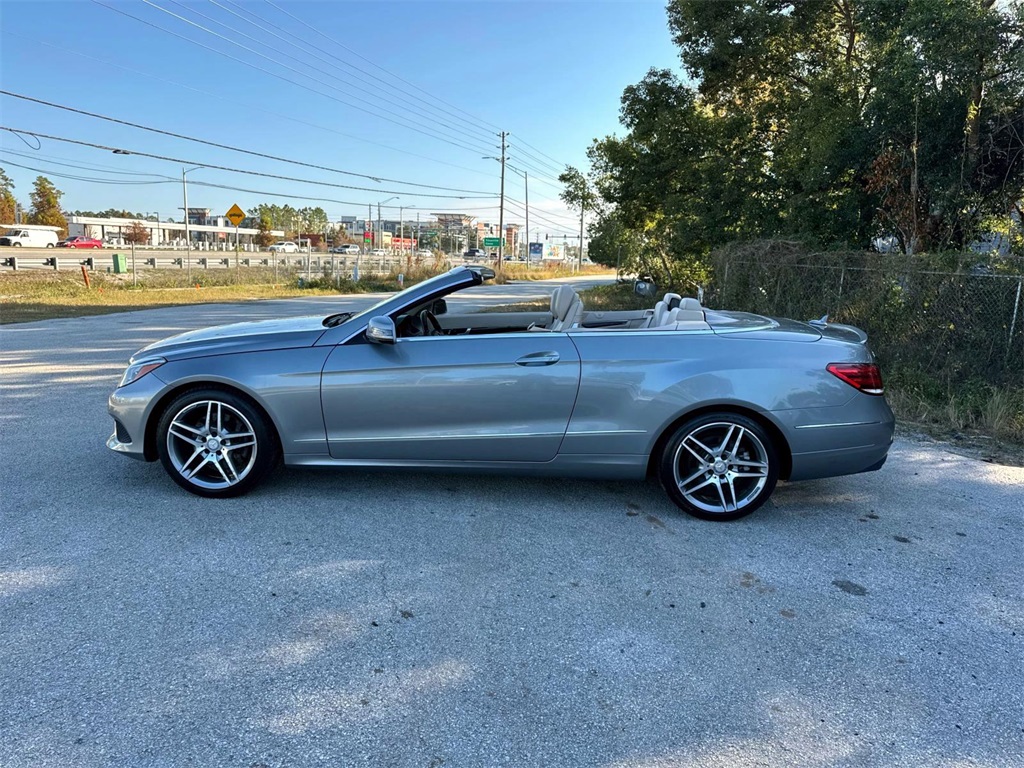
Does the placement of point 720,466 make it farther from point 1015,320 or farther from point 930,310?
point 930,310

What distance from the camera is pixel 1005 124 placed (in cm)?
964

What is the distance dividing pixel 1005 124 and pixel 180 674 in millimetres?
11818

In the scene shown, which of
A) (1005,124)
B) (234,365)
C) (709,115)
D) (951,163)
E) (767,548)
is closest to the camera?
(767,548)

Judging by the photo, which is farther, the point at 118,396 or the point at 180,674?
the point at 118,396

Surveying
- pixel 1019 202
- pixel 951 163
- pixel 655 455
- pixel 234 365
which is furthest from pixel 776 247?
pixel 234 365

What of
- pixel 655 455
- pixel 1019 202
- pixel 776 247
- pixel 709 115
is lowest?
pixel 655 455

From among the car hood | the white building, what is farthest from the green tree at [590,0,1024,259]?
the white building

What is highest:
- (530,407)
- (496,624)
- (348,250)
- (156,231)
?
(156,231)

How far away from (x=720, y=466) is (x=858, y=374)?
0.99m

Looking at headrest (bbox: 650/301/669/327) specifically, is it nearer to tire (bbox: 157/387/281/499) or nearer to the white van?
tire (bbox: 157/387/281/499)

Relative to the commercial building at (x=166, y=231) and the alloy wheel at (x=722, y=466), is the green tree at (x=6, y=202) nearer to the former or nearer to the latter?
the commercial building at (x=166, y=231)

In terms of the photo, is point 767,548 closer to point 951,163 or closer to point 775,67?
point 951,163

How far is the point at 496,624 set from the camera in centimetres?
294

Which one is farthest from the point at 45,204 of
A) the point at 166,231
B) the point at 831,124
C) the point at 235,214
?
the point at 831,124
